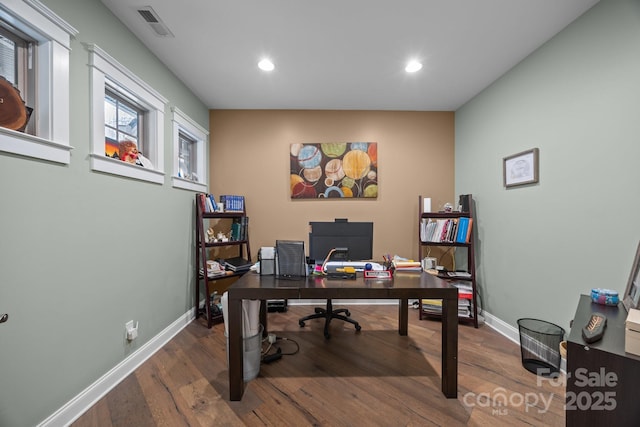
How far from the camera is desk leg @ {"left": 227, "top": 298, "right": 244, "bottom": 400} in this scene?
62.6 inches

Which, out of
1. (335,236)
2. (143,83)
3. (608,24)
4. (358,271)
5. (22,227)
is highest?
(608,24)

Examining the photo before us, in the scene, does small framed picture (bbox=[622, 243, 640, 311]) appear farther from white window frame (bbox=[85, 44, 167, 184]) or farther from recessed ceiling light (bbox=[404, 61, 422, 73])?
white window frame (bbox=[85, 44, 167, 184])

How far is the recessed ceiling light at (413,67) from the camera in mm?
2330

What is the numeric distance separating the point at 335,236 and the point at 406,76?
6.19 ft

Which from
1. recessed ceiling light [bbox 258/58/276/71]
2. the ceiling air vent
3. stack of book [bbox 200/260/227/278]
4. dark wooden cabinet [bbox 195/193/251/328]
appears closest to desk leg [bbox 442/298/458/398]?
dark wooden cabinet [bbox 195/193/251/328]

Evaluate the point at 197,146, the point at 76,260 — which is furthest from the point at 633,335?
the point at 197,146

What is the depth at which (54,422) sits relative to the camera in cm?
136

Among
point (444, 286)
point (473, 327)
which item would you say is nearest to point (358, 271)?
point (444, 286)

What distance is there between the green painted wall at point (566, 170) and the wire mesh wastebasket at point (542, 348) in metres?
0.10

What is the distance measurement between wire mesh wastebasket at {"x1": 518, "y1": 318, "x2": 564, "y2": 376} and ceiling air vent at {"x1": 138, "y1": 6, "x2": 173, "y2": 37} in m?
3.82

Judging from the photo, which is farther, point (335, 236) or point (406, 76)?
point (406, 76)

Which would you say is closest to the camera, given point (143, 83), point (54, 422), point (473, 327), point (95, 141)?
point (54, 422)

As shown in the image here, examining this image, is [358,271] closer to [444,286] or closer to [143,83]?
[444,286]

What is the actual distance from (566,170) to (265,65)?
2.78 meters
